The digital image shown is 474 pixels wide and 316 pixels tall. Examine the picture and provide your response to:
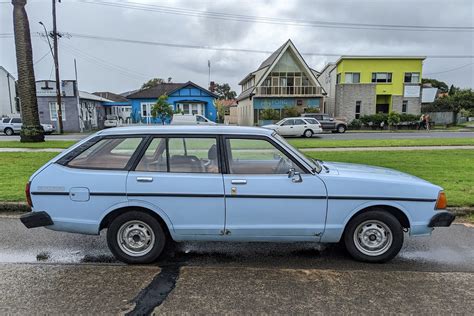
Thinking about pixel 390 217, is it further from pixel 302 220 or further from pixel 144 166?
pixel 144 166

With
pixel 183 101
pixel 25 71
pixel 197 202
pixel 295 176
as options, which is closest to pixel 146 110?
pixel 183 101

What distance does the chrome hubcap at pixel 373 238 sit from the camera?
383 cm

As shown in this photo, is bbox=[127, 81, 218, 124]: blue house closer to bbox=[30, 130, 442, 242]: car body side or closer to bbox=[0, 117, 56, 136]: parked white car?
bbox=[0, 117, 56, 136]: parked white car

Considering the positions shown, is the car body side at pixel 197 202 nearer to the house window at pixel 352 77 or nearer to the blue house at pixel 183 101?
the blue house at pixel 183 101

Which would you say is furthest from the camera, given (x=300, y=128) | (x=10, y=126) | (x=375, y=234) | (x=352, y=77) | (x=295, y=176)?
(x=352, y=77)

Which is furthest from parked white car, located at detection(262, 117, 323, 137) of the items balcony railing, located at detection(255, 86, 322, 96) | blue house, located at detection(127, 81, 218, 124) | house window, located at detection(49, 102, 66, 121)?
house window, located at detection(49, 102, 66, 121)

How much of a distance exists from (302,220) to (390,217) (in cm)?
103

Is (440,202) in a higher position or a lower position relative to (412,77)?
lower

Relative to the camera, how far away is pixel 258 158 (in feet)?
14.1

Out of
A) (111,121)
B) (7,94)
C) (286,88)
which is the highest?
(286,88)

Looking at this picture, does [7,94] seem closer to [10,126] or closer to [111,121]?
[111,121]

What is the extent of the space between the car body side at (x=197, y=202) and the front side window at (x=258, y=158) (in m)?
0.14

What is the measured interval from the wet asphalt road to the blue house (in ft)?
114

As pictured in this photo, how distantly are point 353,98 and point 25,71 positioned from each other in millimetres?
31596
